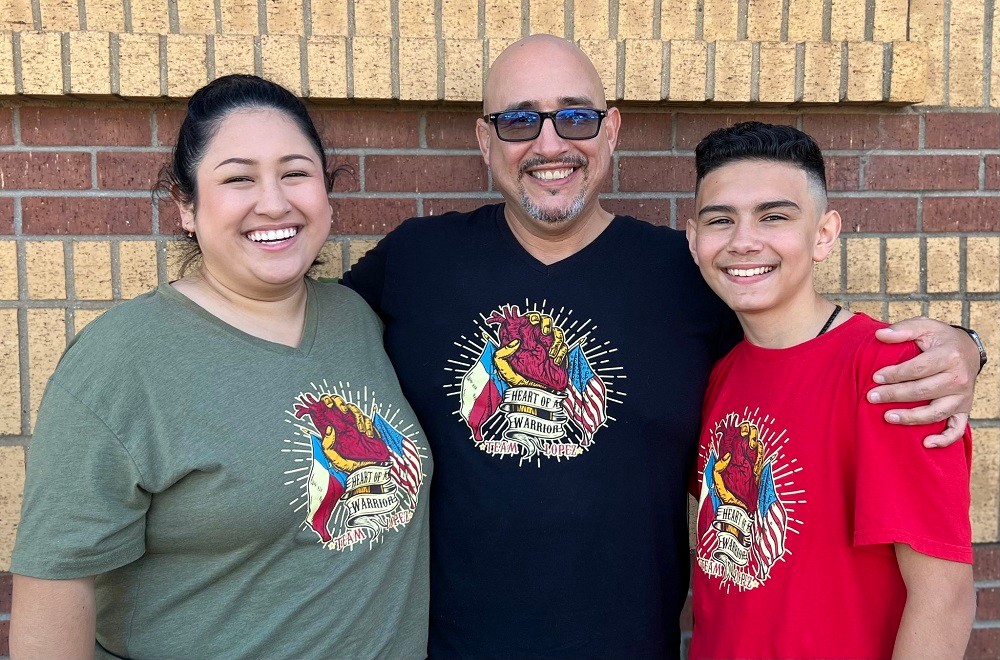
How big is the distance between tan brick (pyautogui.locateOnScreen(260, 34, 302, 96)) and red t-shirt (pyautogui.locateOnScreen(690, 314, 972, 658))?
1724 millimetres

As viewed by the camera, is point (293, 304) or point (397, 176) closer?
point (293, 304)

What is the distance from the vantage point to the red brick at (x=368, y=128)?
273 cm

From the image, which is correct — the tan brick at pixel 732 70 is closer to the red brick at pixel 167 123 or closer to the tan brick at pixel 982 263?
the tan brick at pixel 982 263

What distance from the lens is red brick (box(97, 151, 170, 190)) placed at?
265 centimetres

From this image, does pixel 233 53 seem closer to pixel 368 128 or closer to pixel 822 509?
pixel 368 128

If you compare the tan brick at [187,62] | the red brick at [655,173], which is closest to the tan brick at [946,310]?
the red brick at [655,173]

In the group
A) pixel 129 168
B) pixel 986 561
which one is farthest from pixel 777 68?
pixel 129 168

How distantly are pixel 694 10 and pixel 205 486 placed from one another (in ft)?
7.20

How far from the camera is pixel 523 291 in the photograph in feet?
7.26

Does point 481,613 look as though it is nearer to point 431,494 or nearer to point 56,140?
point 431,494

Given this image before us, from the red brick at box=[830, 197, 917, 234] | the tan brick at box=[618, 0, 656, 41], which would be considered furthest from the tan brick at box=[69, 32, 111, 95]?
the red brick at box=[830, 197, 917, 234]

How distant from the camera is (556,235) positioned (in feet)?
7.55

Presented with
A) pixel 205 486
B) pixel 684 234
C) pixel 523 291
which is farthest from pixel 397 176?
pixel 205 486

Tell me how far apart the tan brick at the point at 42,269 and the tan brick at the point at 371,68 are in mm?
1118
